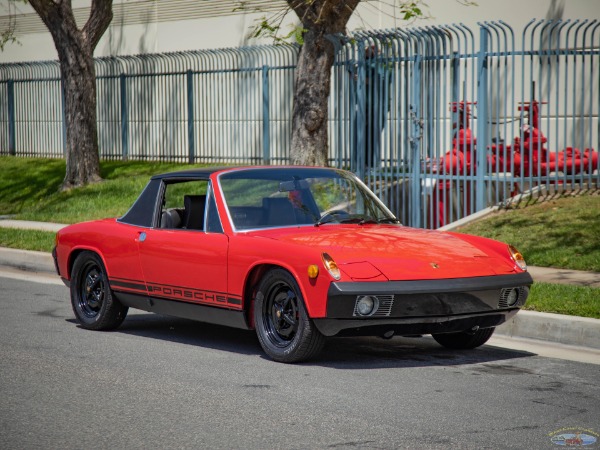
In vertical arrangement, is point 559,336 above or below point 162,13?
below

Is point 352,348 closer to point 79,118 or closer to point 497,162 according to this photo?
point 497,162

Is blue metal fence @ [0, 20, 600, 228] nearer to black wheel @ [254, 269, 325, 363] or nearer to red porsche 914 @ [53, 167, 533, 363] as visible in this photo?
red porsche 914 @ [53, 167, 533, 363]

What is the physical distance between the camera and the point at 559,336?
29.4 feet

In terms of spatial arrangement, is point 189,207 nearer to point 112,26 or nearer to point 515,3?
point 515,3

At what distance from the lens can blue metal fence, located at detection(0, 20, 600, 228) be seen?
15.7 metres

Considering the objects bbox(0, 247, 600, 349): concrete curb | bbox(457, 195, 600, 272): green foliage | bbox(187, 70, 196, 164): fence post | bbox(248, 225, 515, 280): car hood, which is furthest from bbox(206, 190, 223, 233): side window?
bbox(187, 70, 196, 164): fence post

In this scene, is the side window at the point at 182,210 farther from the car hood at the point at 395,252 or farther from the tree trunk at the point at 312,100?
the tree trunk at the point at 312,100

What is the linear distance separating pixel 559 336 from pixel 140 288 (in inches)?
138

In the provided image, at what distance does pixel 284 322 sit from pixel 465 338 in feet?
5.18

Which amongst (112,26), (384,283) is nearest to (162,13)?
(112,26)

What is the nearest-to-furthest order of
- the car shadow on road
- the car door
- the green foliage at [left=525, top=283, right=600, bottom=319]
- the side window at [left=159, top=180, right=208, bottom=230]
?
the car shadow on road
the car door
the side window at [left=159, top=180, right=208, bottom=230]
the green foliage at [left=525, top=283, right=600, bottom=319]

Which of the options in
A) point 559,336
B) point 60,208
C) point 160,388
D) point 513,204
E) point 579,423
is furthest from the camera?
point 60,208

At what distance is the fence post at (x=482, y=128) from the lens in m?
15.5

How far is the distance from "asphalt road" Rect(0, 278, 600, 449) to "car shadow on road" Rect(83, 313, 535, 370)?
15 millimetres
